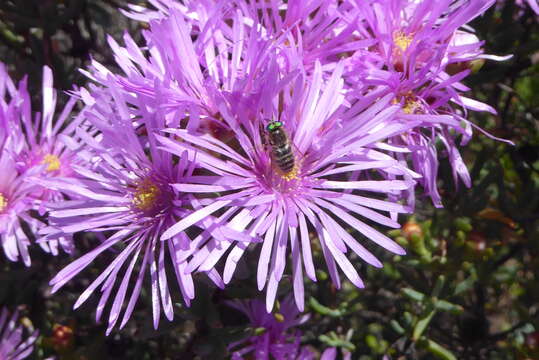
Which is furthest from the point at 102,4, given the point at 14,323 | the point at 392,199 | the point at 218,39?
the point at 392,199

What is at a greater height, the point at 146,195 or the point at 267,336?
the point at 146,195

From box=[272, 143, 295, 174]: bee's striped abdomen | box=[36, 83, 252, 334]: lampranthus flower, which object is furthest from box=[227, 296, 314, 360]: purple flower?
box=[272, 143, 295, 174]: bee's striped abdomen

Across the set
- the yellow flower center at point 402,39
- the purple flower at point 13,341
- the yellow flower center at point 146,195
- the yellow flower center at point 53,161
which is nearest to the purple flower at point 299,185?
the yellow flower center at point 146,195

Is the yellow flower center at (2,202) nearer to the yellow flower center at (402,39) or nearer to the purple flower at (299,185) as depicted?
the purple flower at (299,185)

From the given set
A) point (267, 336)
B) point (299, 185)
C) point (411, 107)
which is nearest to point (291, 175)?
point (299, 185)

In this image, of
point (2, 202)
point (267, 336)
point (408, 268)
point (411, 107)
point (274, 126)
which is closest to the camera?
point (274, 126)

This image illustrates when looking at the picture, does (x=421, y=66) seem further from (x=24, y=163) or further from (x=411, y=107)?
(x=24, y=163)

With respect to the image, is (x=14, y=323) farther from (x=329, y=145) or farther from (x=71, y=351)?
(x=329, y=145)
